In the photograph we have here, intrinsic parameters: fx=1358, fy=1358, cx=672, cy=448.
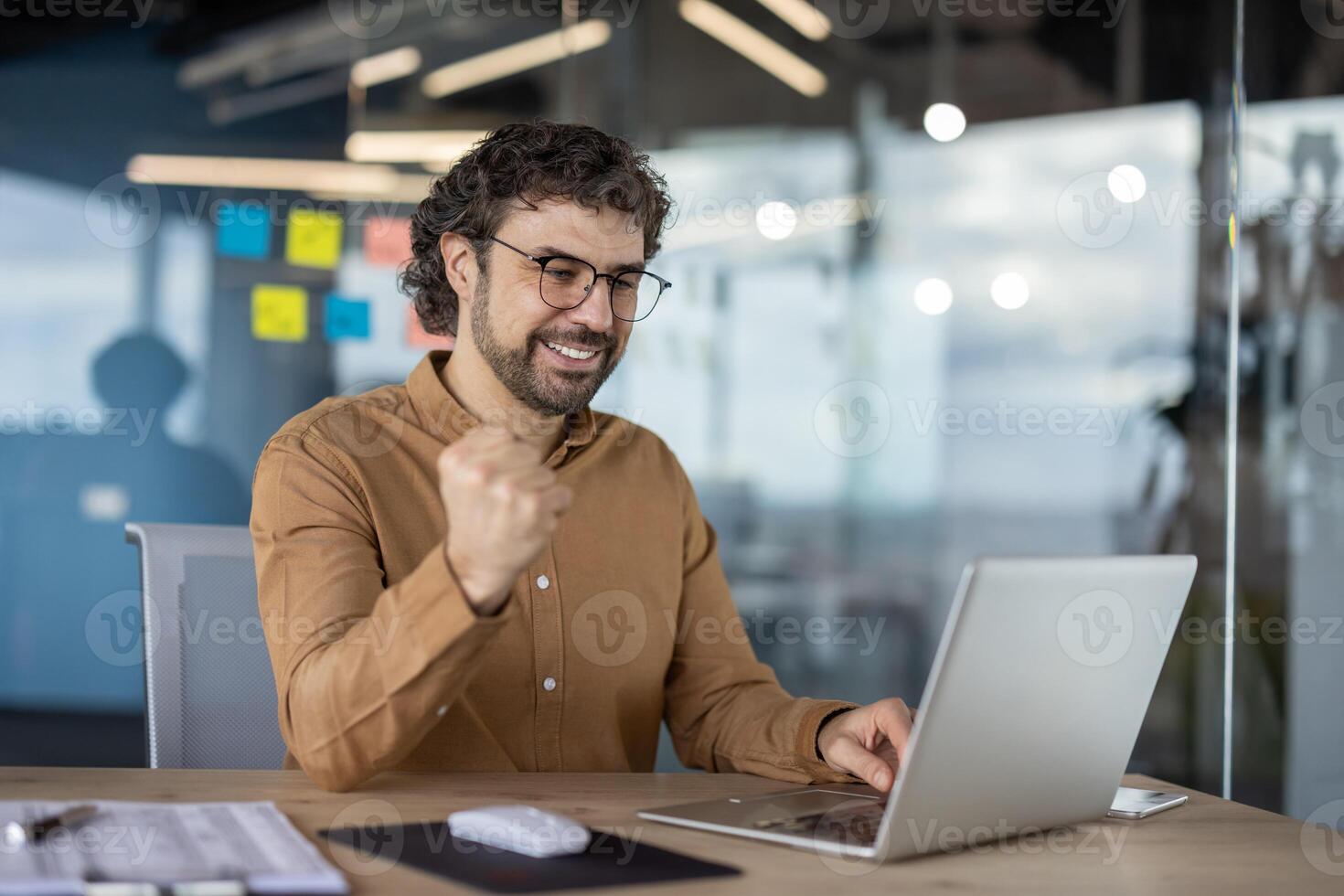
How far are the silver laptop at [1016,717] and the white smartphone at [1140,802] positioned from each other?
56 mm

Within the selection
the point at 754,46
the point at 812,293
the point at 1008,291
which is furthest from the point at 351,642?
the point at 754,46

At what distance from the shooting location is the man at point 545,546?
1502 millimetres

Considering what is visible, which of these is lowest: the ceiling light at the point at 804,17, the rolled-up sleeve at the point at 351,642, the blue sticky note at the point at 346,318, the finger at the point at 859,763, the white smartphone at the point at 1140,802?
the white smartphone at the point at 1140,802

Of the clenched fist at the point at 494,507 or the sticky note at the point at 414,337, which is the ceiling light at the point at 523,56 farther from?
the clenched fist at the point at 494,507

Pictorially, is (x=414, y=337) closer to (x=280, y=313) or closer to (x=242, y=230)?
(x=280, y=313)

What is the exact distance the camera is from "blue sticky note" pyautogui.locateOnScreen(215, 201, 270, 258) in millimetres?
3422

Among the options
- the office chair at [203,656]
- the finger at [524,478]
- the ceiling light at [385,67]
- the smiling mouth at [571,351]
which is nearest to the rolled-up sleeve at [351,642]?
the finger at [524,478]

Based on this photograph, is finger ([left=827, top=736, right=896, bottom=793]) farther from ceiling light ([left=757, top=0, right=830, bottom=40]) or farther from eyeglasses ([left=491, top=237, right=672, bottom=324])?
ceiling light ([left=757, top=0, right=830, bottom=40])

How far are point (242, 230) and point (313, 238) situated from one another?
0.17 m

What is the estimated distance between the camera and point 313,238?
3.49 meters

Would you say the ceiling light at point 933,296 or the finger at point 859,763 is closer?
the finger at point 859,763

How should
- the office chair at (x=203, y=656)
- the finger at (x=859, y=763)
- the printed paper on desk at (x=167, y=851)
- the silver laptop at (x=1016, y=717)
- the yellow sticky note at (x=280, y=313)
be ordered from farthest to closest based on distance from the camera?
the yellow sticky note at (x=280, y=313), the office chair at (x=203, y=656), the finger at (x=859, y=763), the silver laptop at (x=1016, y=717), the printed paper on desk at (x=167, y=851)

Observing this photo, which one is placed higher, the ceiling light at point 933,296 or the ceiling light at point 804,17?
the ceiling light at point 804,17

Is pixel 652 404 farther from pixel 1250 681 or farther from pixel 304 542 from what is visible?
pixel 304 542
